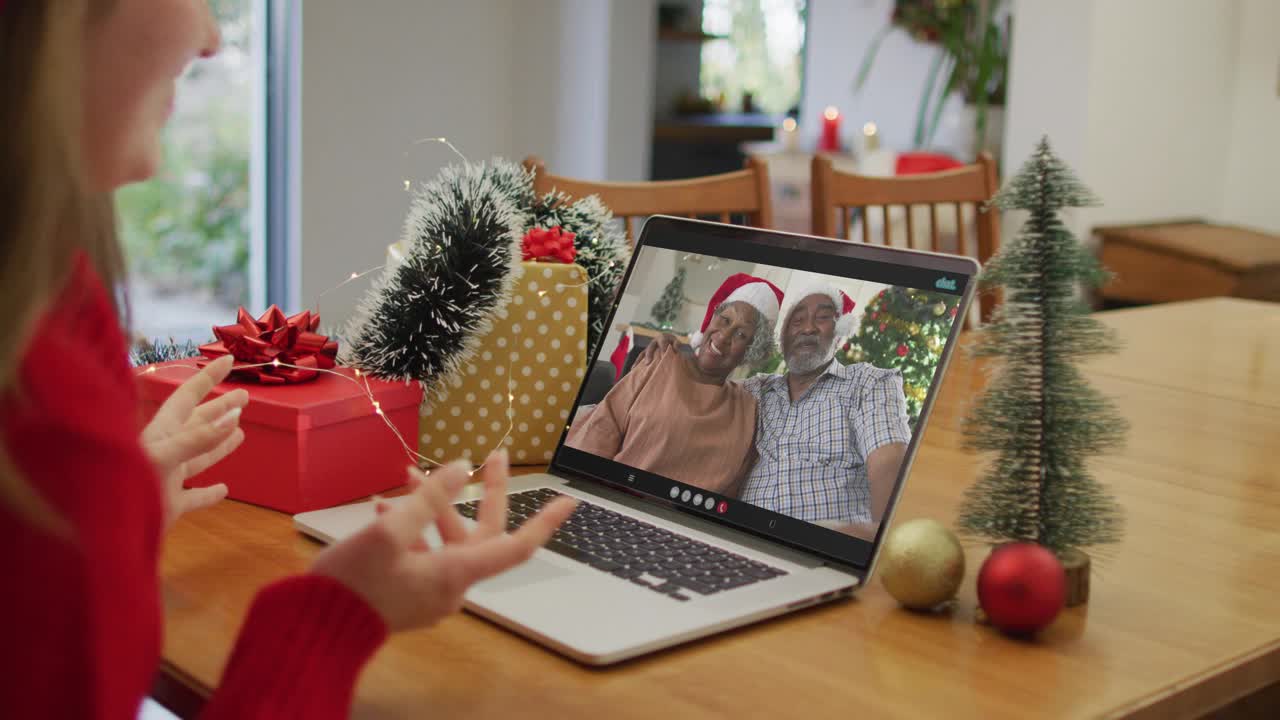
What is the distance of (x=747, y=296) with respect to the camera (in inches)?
36.2

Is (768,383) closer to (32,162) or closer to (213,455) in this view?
(213,455)

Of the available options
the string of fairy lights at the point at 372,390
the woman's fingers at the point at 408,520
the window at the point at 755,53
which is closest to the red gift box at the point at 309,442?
the string of fairy lights at the point at 372,390

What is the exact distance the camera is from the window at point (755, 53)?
525 centimetres

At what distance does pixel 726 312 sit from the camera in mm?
926

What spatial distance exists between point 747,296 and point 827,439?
0.47 feet

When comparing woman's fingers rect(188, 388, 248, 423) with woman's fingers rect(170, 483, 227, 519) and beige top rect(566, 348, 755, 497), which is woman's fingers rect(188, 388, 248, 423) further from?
beige top rect(566, 348, 755, 497)

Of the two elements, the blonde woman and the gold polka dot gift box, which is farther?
the gold polka dot gift box

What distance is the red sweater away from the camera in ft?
1.37

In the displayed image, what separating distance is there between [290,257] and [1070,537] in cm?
315

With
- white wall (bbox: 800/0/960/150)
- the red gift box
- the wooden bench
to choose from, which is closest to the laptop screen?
the red gift box

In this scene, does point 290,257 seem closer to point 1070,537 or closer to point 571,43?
point 571,43

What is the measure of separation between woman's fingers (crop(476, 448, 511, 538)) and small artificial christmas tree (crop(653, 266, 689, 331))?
345mm

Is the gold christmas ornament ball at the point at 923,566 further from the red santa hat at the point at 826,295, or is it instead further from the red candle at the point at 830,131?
the red candle at the point at 830,131

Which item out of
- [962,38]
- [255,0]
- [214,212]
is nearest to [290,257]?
[214,212]
